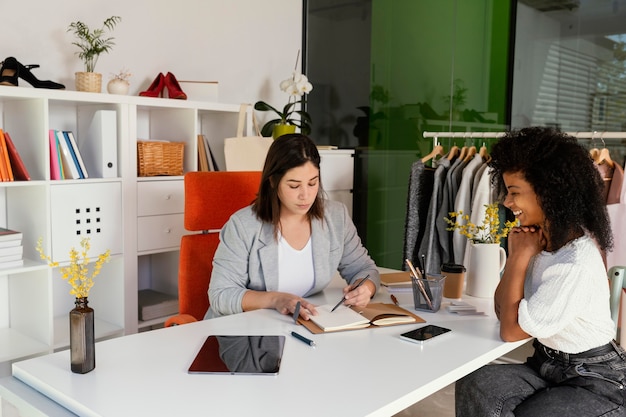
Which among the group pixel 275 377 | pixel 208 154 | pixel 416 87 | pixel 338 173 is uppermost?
pixel 416 87

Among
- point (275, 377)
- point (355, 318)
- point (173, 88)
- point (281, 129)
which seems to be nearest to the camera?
point (275, 377)

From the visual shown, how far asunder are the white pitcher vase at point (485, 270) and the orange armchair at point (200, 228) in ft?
2.85

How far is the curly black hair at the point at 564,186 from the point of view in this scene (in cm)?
162

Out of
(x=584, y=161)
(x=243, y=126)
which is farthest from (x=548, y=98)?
(x=584, y=161)

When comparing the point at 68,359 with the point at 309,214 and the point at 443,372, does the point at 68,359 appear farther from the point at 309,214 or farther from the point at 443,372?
the point at 309,214

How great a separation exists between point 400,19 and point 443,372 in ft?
9.86

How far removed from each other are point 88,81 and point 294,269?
146 centimetres

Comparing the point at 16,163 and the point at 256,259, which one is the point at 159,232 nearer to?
the point at 16,163

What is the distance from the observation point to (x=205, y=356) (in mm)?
1474

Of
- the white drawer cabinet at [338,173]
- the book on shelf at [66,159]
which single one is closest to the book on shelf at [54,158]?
the book on shelf at [66,159]

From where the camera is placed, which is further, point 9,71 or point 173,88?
point 173,88

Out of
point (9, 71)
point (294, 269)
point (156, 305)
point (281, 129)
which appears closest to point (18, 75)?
point (9, 71)

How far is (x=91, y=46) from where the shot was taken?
3027mm

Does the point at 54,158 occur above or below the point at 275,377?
above
